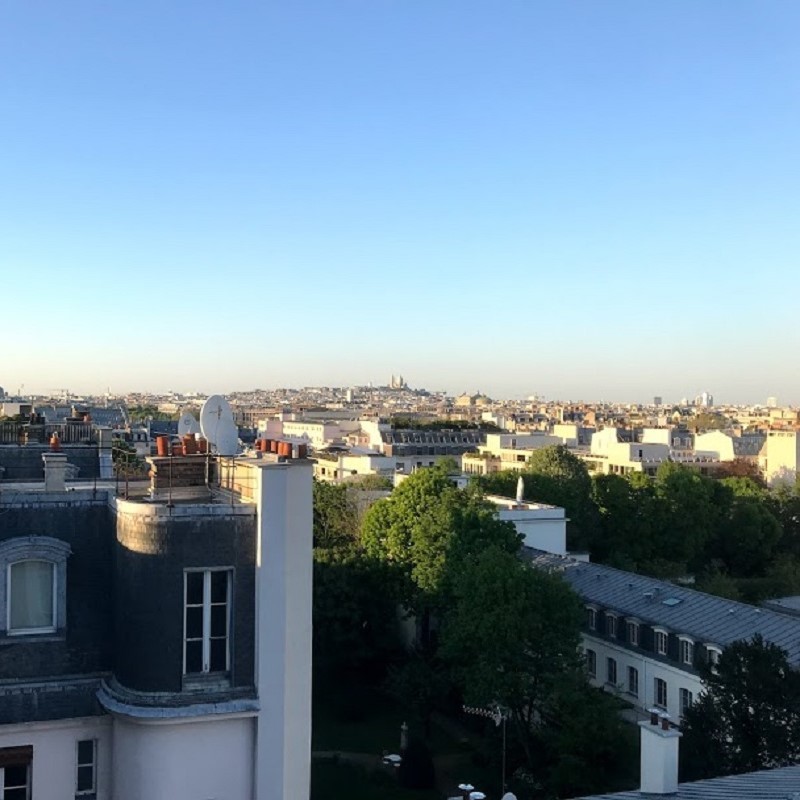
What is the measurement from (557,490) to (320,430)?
97.3 meters

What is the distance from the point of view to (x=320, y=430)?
509 ft

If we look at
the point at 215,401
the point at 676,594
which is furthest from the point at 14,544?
the point at 676,594

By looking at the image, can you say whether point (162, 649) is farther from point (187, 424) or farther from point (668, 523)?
point (668, 523)

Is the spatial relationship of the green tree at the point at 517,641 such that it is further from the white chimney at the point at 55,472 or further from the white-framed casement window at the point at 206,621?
the white chimney at the point at 55,472

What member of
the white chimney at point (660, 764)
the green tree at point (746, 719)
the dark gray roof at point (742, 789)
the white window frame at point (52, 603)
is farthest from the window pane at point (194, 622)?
the green tree at point (746, 719)

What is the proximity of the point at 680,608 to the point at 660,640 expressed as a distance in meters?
1.69

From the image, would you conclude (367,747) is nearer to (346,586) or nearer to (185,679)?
(346,586)

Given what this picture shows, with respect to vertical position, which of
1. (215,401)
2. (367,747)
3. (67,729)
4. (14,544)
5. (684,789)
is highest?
(215,401)

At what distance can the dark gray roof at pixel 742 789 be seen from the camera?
1414 centimetres

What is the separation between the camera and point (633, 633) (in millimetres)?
37531

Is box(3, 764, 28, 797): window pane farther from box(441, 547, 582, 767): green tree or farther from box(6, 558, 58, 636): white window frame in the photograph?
box(441, 547, 582, 767): green tree

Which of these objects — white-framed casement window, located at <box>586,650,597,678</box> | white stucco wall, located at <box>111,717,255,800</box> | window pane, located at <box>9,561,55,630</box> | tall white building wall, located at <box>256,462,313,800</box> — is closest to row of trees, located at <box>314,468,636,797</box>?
white-framed casement window, located at <box>586,650,597,678</box>

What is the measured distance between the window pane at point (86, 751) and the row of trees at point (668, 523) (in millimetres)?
44632

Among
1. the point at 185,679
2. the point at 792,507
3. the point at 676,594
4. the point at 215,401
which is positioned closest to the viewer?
the point at 185,679
